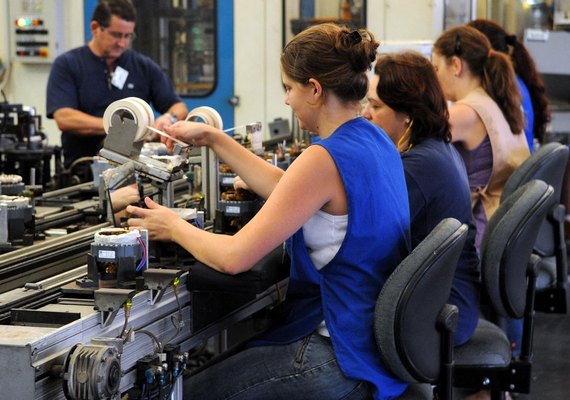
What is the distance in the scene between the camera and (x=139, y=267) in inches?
68.4

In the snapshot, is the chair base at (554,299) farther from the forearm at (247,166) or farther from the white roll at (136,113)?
the white roll at (136,113)

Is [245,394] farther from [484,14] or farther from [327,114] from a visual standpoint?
[484,14]

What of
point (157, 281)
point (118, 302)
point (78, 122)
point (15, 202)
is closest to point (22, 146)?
point (78, 122)

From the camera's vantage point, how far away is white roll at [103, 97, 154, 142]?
1978 millimetres

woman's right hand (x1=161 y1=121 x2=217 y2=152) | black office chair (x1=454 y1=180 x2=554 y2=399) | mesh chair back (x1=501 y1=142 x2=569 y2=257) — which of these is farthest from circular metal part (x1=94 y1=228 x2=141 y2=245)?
mesh chair back (x1=501 y1=142 x2=569 y2=257)

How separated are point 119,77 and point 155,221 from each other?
7.74 feet

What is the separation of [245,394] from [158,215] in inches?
16.1

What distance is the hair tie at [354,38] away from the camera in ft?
6.29

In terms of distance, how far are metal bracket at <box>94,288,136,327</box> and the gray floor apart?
2.21 m

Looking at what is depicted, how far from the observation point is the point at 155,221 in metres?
1.90

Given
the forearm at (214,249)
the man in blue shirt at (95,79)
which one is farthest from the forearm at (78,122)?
the forearm at (214,249)

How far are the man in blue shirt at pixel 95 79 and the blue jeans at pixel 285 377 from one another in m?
2.22

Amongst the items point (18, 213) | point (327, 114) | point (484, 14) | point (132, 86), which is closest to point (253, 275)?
point (327, 114)

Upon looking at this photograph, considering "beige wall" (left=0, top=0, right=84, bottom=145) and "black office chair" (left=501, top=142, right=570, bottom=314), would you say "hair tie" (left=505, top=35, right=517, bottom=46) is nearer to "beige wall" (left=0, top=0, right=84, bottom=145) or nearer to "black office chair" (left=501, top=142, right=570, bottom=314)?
"black office chair" (left=501, top=142, right=570, bottom=314)
